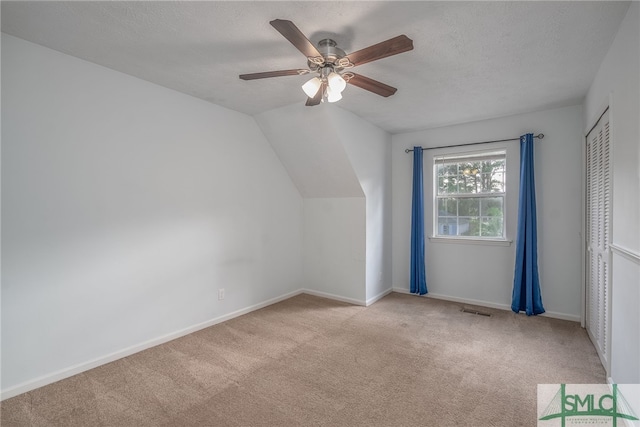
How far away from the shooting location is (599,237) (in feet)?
8.50

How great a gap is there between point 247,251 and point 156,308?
118 centimetres

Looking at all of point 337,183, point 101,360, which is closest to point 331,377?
point 101,360

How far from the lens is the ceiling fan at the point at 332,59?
162 cm

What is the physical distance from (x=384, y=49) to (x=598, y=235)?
254cm

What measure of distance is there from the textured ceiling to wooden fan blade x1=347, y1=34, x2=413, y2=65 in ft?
0.70

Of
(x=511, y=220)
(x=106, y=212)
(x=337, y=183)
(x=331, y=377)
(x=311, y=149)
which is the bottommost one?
(x=331, y=377)

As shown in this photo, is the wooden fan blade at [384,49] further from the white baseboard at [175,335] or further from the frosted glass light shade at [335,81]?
the white baseboard at [175,335]

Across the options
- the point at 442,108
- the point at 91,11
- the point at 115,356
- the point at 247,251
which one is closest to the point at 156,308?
the point at 115,356

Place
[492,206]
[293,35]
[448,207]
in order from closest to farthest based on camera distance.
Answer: [293,35]
[492,206]
[448,207]

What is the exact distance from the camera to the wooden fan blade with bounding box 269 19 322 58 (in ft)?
4.82

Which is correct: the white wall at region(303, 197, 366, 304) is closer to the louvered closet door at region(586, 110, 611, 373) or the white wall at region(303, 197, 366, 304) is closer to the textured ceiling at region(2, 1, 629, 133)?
the textured ceiling at region(2, 1, 629, 133)

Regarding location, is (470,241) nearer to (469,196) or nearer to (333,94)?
(469,196)

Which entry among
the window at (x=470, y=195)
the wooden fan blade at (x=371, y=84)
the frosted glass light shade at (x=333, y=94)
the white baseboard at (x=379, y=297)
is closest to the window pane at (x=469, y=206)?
the window at (x=470, y=195)

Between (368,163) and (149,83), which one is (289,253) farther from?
(149,83)
